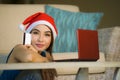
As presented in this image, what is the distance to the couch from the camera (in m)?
1.90

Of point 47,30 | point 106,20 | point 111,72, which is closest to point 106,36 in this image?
point 111,72

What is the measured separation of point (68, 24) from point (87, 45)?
122cm

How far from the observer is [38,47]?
54.0 inches

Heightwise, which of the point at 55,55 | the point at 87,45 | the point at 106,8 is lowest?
the point at 55,55

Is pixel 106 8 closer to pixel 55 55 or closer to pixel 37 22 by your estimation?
pixel 55 55

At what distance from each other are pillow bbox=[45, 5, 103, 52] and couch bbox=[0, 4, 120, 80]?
126 mm

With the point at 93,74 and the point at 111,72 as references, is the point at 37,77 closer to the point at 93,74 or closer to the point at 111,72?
the point at 93,74

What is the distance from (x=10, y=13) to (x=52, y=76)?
1184 mm

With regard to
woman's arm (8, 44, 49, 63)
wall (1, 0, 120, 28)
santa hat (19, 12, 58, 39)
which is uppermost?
wall (1, 0, 120, 28)

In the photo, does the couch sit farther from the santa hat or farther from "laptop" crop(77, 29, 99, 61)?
"laptop" crop(77, 29, 99, 61)

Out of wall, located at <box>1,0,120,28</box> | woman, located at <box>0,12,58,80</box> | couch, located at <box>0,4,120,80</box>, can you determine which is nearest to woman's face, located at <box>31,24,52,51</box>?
woman, located at <box>0,12,58,80</box>

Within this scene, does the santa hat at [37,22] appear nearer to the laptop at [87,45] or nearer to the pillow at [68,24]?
the laptop at [87,45]

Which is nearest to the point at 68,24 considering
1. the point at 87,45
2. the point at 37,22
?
the point at 37,22

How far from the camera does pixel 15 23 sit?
238 centimetres
